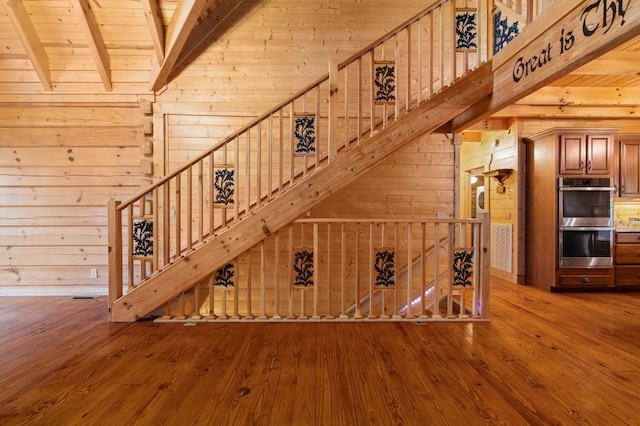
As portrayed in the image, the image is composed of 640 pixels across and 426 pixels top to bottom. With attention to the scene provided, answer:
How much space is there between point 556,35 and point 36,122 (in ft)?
18.8

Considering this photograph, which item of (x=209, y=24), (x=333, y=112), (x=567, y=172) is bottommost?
(x=567, y=172)

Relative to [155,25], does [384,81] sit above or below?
below

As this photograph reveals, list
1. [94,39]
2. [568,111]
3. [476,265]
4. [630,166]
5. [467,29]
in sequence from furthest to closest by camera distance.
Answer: [568,111] → [630,166] → [94,39] → [467,29] → [476,265]

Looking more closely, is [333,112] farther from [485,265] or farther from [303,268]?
[485,265]

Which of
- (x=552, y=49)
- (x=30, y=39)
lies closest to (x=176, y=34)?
(x=30, y=39)

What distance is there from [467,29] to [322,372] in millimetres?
3463

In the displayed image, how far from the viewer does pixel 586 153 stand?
3.87m

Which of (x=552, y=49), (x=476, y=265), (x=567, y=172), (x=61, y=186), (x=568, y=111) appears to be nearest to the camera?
(x=552, y=49)

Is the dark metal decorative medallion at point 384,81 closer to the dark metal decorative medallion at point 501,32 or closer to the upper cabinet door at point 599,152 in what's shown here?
the dark metal decorative medallion at point 501,32

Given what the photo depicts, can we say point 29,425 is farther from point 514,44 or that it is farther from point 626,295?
point 626,295

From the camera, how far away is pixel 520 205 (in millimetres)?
4480

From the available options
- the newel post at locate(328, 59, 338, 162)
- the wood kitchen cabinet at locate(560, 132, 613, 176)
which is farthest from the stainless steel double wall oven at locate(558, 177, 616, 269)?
the newel post at locate(328, 59, 338, 162)

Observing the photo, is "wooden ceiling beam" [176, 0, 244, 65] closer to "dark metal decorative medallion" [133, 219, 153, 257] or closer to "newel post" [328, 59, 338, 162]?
"newel post" [328, 59, 338, 162]

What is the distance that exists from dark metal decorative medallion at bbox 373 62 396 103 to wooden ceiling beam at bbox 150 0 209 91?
1944mm
